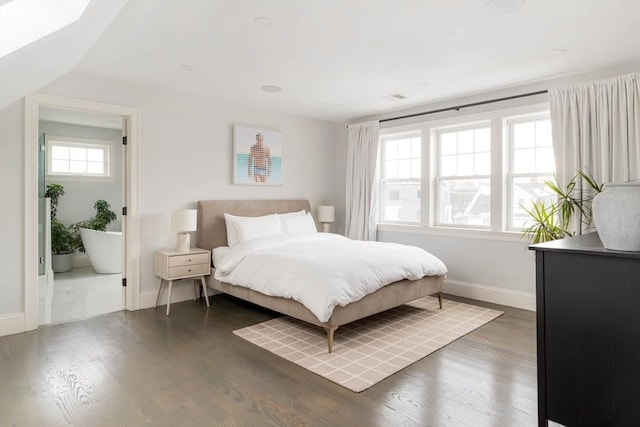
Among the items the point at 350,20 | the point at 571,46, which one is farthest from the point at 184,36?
the point at 571,46

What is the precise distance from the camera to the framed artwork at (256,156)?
5004 mm

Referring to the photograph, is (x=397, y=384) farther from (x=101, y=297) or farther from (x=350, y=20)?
(x=101, y=297)

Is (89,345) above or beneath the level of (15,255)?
beneath

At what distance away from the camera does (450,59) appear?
343 cm

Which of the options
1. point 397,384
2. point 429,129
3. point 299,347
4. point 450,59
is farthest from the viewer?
point 429,129

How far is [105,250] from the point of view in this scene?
6.09 meters

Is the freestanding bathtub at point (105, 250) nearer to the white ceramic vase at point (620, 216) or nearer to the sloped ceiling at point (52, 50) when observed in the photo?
the sloped ceiling at point (52, 50)

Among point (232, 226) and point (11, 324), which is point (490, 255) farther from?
point (11, 324)

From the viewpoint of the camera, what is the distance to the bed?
3139 mm

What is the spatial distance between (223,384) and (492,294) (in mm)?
3315

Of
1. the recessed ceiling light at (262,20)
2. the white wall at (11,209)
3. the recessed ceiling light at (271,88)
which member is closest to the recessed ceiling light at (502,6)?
the recessed ceiling light at (262,20)

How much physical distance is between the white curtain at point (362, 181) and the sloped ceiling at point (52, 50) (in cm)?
380

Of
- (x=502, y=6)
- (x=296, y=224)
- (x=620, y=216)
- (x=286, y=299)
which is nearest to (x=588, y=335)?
(x=620, y=216)

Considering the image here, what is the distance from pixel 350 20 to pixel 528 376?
272cm
